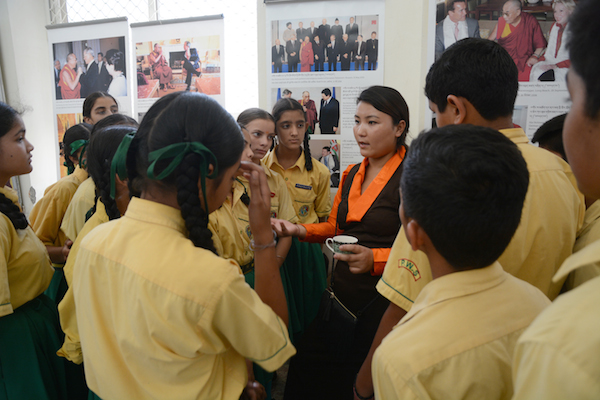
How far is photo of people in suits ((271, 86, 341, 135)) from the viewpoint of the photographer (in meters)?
3.25

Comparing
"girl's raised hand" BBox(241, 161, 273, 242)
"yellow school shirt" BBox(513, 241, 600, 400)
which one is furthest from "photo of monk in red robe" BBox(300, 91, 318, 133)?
"yellow school shirt" BBox(513, 241, 600, 400)

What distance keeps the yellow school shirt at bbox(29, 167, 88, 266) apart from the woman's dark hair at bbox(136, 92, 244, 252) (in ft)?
4.85

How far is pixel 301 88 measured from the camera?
10.8ft

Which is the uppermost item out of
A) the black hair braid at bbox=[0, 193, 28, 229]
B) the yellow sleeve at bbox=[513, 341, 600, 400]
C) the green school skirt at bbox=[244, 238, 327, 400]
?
the yellow sleeve at bbox=[513, 341, 600, 400]

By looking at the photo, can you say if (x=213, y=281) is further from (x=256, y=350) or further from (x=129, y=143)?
(x=129, y=143)

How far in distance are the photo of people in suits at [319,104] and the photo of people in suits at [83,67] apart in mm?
1919

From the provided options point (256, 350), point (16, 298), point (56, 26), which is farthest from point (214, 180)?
point (56, 26)

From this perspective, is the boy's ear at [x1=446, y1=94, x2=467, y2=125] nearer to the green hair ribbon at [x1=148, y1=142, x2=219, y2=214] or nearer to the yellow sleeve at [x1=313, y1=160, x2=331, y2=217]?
the green hair ribbon at [x1=148, y1=142, x2=219, y2=214]

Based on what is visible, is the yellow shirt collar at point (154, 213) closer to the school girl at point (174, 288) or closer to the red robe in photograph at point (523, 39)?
the school girl at point (174, 288)

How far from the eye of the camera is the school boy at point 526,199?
987 millimetres

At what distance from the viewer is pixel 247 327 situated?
83 centimetres

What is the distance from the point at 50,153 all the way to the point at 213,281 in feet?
15.7

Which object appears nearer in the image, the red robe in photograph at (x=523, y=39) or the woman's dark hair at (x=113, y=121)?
the woman's dark hair at (x=113, y=121)

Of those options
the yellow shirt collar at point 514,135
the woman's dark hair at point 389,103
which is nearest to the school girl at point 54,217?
the woman's dark hair at point 389,103
